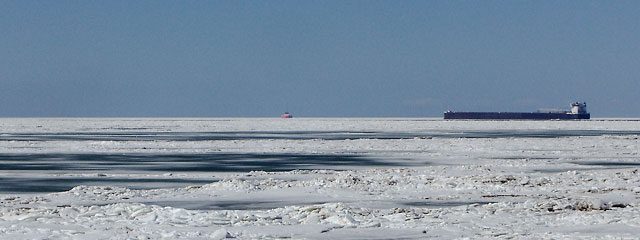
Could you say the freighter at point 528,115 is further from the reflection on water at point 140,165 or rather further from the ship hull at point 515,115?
the reflection on water at point 140,165

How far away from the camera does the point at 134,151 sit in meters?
35.2

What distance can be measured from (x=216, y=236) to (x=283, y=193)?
6031 millimetres

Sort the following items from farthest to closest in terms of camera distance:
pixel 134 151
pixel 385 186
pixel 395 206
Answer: pixel 134 151 → pixel 385 186 → pixel 395 206

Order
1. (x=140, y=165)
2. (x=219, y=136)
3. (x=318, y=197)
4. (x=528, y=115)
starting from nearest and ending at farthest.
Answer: (x=318, y=197) → (x=140, y=165) → (x=219, y=136) → (x=528, y=115)

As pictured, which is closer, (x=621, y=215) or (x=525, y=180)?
(x=621, y=215)

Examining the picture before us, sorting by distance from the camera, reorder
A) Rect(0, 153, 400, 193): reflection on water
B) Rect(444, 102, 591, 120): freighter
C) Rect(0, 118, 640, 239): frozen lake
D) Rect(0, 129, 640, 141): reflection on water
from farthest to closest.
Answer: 1. Rect(444, 102, 591, 120): freighter
2. Rect(0, 129, 640, 141): reflection on water
3. Rect(0, 153, 400, 193): reflection on water
4. Rect(0, 118, 640, 239): frozen lake

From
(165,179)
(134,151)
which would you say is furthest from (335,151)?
(165,179)

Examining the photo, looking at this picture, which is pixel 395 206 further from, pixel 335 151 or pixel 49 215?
pixel 335 151

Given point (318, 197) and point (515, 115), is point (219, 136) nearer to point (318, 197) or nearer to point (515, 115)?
point (318, 197)

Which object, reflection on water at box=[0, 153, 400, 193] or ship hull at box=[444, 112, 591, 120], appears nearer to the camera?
reflection on water at box=[0, 153, 400, 193]

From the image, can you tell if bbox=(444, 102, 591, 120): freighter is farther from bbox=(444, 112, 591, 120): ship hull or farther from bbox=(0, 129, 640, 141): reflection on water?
bbox=(0, 129, 640, 141): reflection on water

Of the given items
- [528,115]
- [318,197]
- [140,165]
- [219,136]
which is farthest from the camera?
[528,115]

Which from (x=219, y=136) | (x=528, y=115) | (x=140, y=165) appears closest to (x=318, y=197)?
(x=140, y=165)

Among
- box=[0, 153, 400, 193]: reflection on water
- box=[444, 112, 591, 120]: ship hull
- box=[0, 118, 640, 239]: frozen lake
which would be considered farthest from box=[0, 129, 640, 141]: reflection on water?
box=[444, 112, 591, 120]: ship hull
